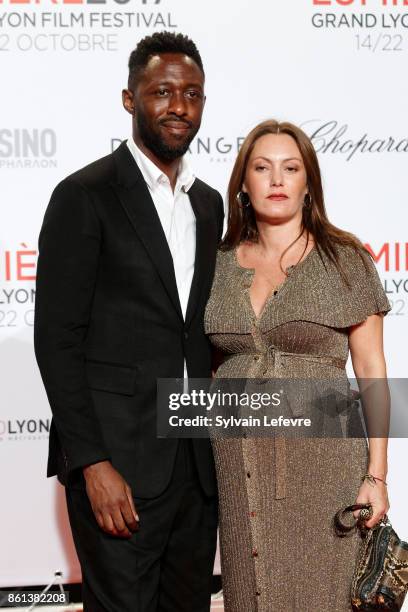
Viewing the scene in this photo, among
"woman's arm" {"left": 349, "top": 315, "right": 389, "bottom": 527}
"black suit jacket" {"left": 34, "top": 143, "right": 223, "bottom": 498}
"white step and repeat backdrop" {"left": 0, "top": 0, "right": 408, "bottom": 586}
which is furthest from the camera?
"white step and repeat backdrop" {"left": 0, "top": 0, "right": 408, "bottom": 586}

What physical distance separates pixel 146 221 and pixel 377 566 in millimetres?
1023

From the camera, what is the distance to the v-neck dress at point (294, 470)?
7.72 feet

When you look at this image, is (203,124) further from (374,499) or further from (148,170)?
(374,499)

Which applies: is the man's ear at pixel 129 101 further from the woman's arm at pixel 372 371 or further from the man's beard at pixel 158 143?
the woman's arm at pixel 372 371

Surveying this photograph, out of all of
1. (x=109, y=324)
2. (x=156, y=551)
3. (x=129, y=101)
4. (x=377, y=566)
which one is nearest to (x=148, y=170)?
(x=129, y=101)

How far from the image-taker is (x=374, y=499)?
92.4 inches

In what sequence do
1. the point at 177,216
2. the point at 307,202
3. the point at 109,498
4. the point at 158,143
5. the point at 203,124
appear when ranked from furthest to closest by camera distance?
the point at 203,124 < the point at 307,202 < the point at 177,216 < the point at 158,143 < the point at 109,498

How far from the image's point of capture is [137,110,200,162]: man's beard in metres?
2.29

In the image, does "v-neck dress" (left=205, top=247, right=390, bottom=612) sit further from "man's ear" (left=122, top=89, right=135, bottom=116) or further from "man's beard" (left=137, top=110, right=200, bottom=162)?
"man's ear" (left=122, top=89, right=135, bottom=116)

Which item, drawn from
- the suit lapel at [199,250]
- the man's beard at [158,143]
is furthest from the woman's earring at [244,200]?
the man's beard at [158,143]

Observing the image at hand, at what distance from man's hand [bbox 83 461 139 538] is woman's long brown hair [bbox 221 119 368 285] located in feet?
2.50

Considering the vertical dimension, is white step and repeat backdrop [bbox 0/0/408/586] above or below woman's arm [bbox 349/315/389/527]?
above

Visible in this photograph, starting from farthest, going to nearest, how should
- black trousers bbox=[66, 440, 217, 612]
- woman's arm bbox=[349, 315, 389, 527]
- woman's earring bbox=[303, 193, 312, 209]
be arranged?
1. woman's earring bbox=[303, 193, 312, 209]
2. woman's arm bbox=[349, 315, 389, 527]
3. black trousers bbox=[66, 440, 217, 612]

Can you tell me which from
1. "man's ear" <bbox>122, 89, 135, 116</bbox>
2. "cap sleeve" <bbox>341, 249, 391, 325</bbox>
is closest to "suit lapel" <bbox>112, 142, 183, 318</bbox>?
"man's ear" <bbox>122, 89, 135, 116</bbox>
